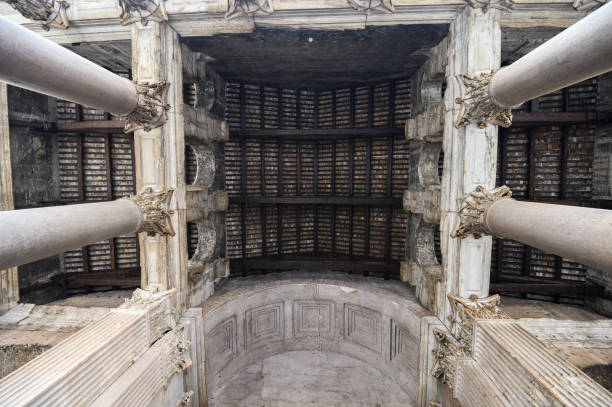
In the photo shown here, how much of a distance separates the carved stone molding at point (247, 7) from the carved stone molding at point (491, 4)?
10.5 ft

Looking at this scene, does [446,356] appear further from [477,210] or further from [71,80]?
[71,80]

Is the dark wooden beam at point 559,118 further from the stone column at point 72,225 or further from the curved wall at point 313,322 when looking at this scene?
the stone column at point 72,225

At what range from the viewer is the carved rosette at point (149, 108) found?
4.42 metres

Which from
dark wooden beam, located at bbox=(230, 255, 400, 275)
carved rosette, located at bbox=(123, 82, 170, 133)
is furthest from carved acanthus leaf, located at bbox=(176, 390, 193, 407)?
carved rosette, located at bbox=(123, 82, 170, 133)

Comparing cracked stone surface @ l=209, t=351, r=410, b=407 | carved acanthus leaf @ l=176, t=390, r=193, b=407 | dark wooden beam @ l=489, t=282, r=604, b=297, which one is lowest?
cracked stone surface @ l=209, t=351, r=410, b=407

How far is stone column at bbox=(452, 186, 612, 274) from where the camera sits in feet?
7.80

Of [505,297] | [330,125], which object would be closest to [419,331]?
[505,297]

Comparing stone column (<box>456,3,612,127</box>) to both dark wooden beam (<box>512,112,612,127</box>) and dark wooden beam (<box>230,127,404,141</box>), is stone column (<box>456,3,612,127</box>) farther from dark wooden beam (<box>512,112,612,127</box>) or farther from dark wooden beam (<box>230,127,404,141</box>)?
dark wooden beam (<box>230,127,404,141</box>)

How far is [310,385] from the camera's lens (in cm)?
612

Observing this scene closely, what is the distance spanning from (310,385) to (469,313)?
3870 millimetres

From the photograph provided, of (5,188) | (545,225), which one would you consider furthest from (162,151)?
(545,225)

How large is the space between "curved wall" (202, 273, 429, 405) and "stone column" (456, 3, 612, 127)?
3.96m

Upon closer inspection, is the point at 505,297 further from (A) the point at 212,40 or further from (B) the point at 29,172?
(B) the point at 29,172

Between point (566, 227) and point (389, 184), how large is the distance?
522 cm
